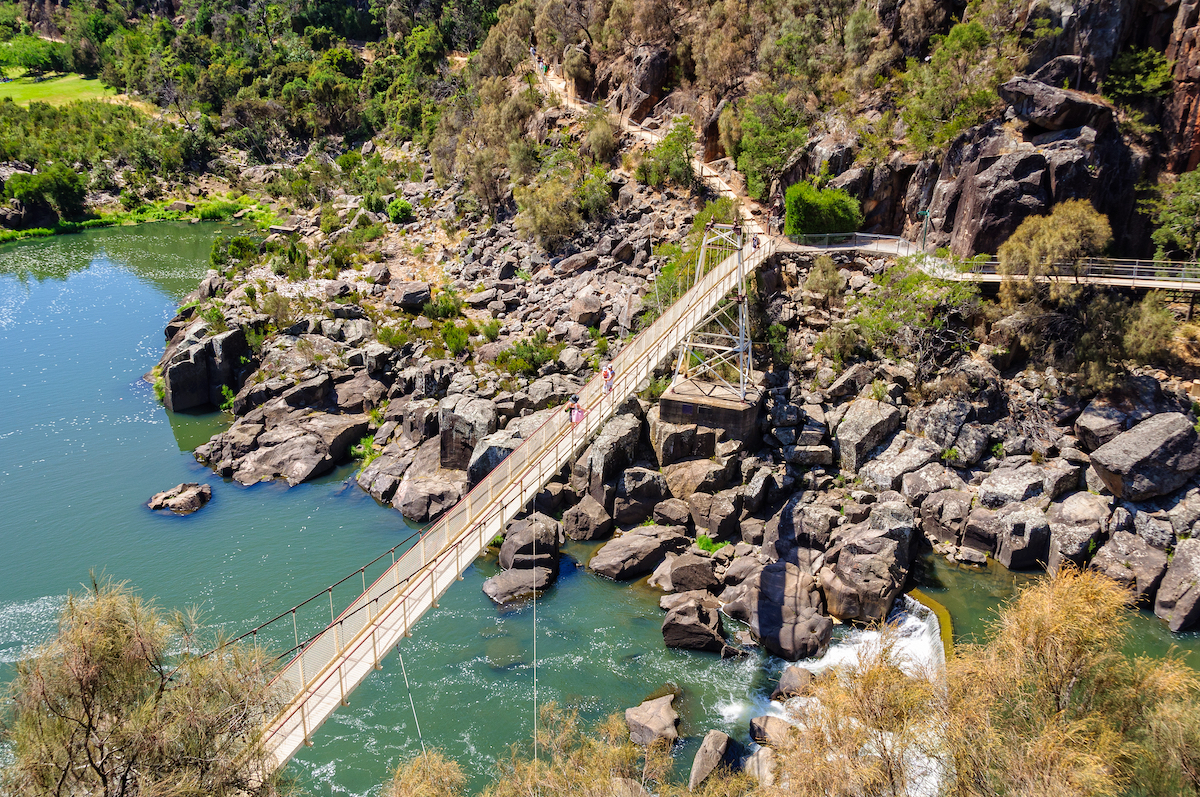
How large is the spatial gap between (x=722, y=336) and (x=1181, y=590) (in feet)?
54.5

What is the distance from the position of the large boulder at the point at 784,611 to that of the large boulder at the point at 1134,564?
8.61m

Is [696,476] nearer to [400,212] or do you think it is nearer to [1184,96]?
[1184,96]

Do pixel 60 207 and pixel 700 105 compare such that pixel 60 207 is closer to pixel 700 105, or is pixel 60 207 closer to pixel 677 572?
pixel 700 105

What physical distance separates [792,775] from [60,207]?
8665 centimetres

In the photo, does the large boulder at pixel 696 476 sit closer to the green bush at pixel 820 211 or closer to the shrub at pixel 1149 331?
the green bush at pixel 820 211

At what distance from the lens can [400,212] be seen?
54.6m

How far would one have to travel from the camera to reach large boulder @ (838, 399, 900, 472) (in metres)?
26.7

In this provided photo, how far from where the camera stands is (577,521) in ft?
86.4

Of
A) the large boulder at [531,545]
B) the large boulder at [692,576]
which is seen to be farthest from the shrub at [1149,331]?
the large boulder at [531,545]

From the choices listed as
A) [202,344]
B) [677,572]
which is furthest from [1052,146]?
[202,344]

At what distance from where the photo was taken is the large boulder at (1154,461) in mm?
22266

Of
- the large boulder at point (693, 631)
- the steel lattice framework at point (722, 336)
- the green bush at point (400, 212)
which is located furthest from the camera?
the green bush at point (400, 212)

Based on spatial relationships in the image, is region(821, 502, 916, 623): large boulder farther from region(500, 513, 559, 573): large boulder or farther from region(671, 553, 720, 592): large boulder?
region(500, 513, 559, 573): large boulder

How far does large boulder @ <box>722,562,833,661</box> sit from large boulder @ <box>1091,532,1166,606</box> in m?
8.61
